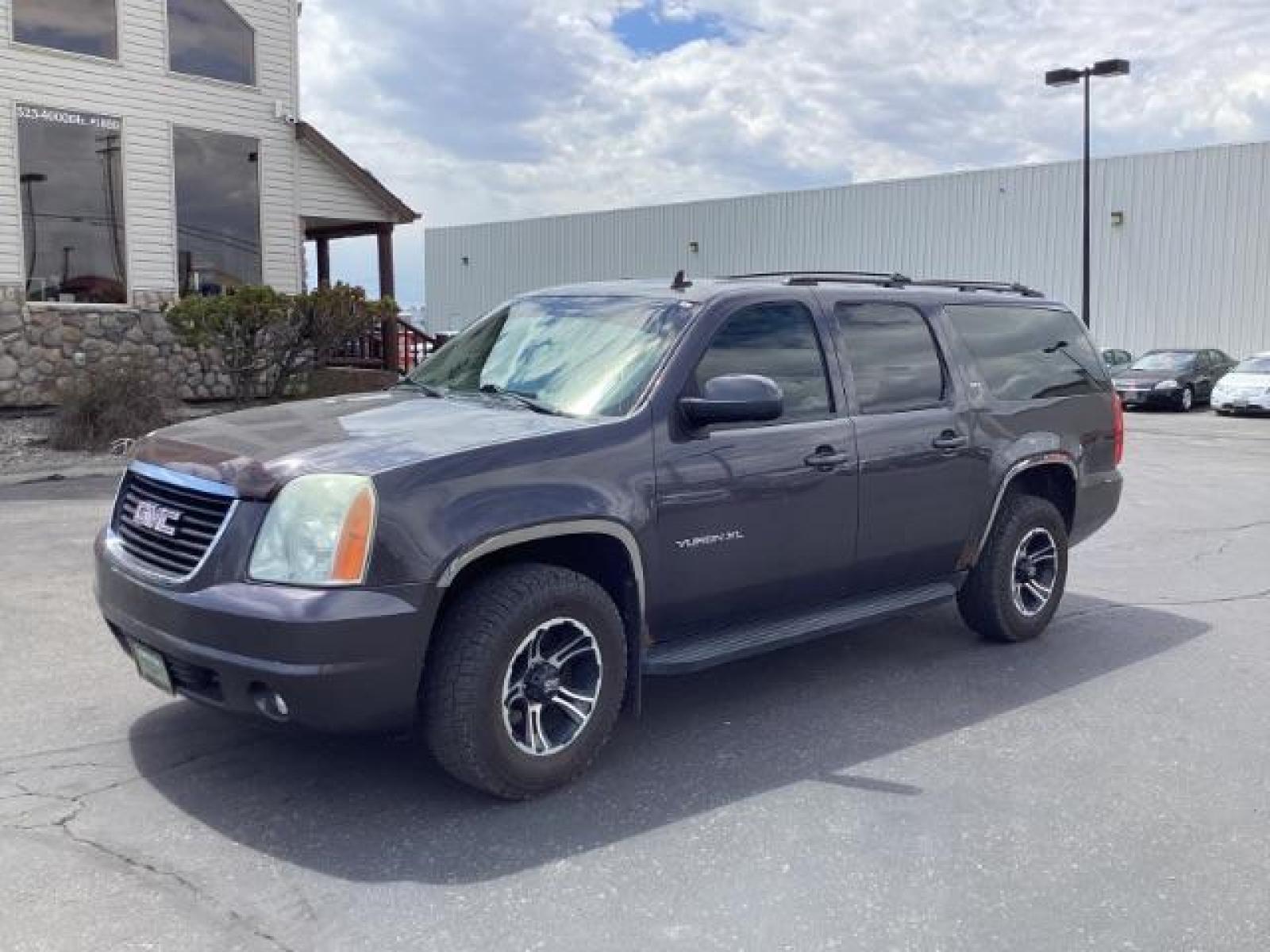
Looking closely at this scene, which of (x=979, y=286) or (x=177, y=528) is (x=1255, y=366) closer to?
(x=979, y=286)

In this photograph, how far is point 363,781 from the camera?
430cm

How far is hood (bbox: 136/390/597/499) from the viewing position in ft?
12.8

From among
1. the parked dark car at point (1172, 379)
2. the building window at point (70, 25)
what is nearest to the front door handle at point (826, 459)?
the building window at point (70, 25)

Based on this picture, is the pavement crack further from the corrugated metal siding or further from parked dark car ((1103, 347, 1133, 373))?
parked dark car ((1103, 347, 1133, 373))

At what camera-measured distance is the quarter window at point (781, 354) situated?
16.0ft

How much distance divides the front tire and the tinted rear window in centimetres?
273

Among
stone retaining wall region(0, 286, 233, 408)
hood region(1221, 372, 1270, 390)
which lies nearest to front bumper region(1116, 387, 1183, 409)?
hood region(1221, 372, 1270, 390)

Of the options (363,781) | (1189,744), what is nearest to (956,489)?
(1189,744)

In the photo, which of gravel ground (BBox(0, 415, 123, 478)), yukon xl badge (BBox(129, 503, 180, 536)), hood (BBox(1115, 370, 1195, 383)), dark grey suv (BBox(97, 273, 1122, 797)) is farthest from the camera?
hood (BBox(1115, 370, 1195, 383))

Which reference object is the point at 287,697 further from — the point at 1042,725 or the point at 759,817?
the point at 1042,725

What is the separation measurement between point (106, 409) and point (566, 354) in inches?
415

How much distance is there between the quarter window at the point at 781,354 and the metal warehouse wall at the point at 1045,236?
90.3 feet

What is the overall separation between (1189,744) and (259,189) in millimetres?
16248

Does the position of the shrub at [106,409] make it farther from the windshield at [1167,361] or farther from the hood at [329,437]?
the windshield at [1167,361]
